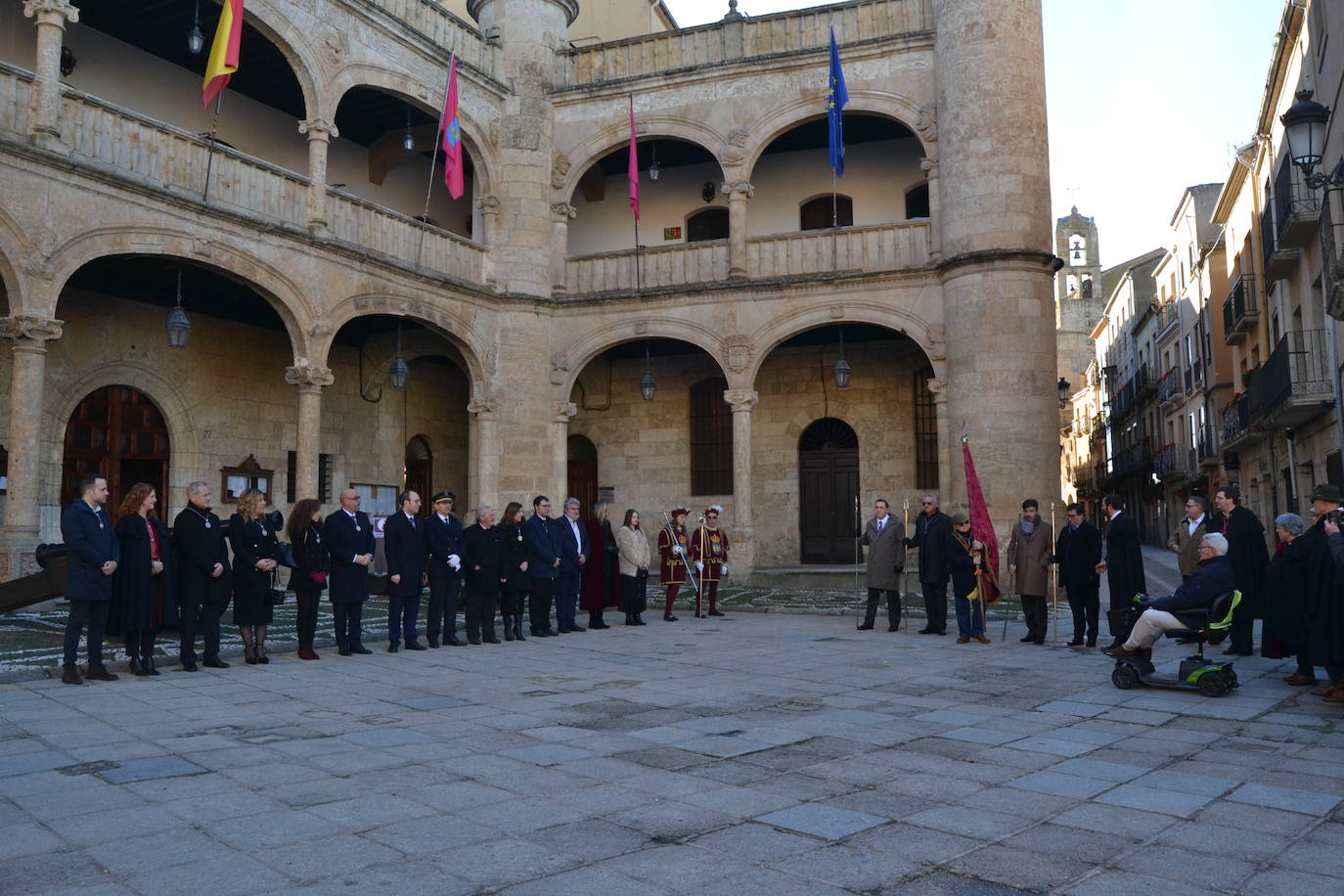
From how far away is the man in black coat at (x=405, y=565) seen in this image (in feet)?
32.8

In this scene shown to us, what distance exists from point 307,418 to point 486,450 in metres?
3.94

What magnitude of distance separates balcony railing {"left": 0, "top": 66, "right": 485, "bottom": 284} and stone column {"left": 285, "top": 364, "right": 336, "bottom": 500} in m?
2.15

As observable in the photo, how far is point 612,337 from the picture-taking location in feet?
65.5

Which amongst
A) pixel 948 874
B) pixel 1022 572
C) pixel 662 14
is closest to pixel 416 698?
pixel 948 874

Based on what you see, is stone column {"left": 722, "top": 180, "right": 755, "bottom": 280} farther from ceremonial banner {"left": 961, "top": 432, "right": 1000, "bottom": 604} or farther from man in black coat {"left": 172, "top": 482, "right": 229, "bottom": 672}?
man in black coat {"left": 172, "top": 482, "right": 229, "bottom": 672}

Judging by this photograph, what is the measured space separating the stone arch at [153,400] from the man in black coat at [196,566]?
7.76 m

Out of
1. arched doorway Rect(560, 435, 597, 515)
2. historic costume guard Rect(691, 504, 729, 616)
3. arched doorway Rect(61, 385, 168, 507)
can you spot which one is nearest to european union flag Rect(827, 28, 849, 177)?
historic costume guard Rect(691, 504, 729, 616)

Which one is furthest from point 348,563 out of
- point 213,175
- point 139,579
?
point 213,175

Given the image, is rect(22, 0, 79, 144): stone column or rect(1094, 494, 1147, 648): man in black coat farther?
rect(22, 0, 79, 144): stone column

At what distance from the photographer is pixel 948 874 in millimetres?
3617

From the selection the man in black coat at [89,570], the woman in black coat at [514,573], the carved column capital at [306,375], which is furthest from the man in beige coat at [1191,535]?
the carved column capital at [306,375]

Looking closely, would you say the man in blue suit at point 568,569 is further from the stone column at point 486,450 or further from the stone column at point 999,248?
the stone column at point 999,248

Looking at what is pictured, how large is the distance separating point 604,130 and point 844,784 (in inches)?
686

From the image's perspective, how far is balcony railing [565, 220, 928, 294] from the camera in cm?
1851
